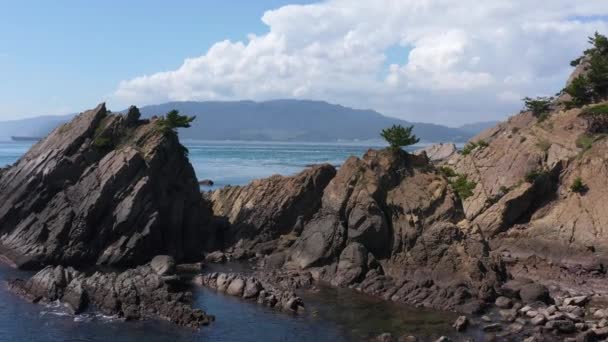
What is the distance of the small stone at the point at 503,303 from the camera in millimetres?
54169

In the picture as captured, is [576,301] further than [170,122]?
No

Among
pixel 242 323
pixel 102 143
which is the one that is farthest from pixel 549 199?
pixel 102 143

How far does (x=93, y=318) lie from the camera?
49.3 meters

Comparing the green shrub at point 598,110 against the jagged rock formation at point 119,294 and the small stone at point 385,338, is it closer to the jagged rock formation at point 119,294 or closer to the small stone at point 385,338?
the small stone at point 385,338

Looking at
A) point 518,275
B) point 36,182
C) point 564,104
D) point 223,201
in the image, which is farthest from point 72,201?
point 564,104

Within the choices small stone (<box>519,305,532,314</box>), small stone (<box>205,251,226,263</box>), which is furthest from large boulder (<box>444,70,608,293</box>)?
small stone (<box>205,251,226,263</box>)

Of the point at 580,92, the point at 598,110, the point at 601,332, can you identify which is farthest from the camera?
the point at 580,92

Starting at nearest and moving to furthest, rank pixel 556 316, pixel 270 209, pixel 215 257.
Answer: pixel 556 316, pixel 215 257, pixel 270 209

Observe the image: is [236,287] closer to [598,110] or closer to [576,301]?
[576,301]

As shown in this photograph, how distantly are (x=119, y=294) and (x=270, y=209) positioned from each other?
3232 centimetres

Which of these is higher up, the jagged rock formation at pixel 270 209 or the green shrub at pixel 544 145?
the green shrub at pixel 544 145

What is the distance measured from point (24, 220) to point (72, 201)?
572 cm

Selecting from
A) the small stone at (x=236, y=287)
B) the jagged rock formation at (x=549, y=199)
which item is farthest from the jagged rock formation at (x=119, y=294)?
the jagged rock formation at (x=549, y=199)

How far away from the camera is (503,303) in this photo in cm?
5441
